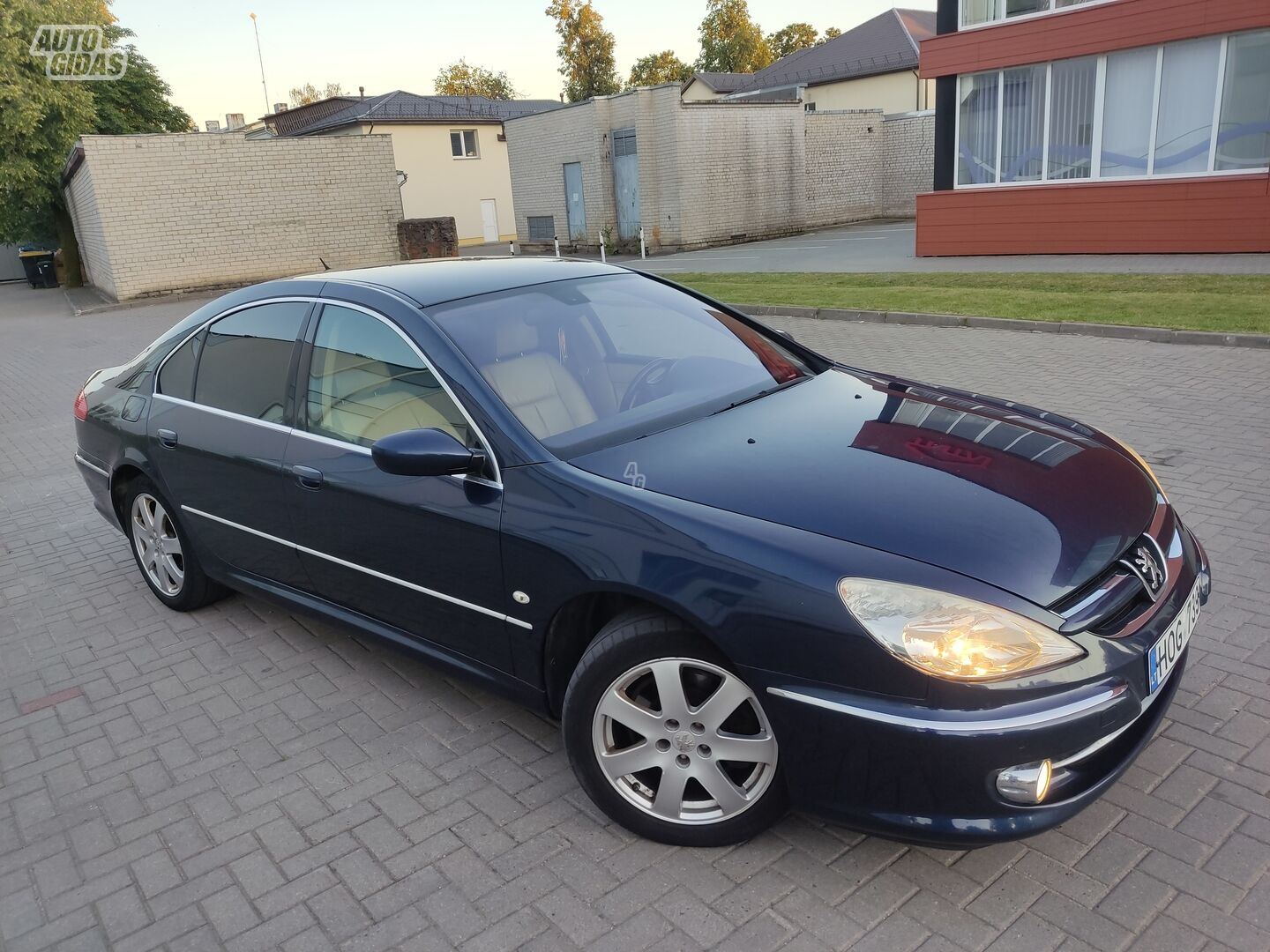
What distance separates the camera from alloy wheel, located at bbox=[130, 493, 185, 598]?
4699 mm

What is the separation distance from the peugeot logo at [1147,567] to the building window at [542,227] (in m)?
29.3

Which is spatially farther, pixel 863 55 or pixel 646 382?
pixel 863 55

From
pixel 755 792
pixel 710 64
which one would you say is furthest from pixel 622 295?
pixel 710 64

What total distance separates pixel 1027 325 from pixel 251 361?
345 inches

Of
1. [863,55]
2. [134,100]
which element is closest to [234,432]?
[134,100]

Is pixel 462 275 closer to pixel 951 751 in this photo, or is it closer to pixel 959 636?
pixel 959 636

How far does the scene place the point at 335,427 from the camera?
143 inches

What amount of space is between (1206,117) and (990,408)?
15.3 meters

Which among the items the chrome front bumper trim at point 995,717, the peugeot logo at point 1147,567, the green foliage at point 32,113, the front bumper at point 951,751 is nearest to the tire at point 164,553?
the front bumper at point 951,751

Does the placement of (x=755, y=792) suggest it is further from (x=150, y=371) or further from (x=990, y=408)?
(x=150, y=371)

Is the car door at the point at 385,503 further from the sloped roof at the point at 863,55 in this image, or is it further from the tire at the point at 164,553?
the sloped roof at the point at 863,55

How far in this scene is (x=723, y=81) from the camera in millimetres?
52656

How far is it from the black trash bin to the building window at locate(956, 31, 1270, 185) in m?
32.1

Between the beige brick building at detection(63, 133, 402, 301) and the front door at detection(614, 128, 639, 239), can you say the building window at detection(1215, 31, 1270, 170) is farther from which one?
the beige brick building at detection(63, 133, 402, 301)
